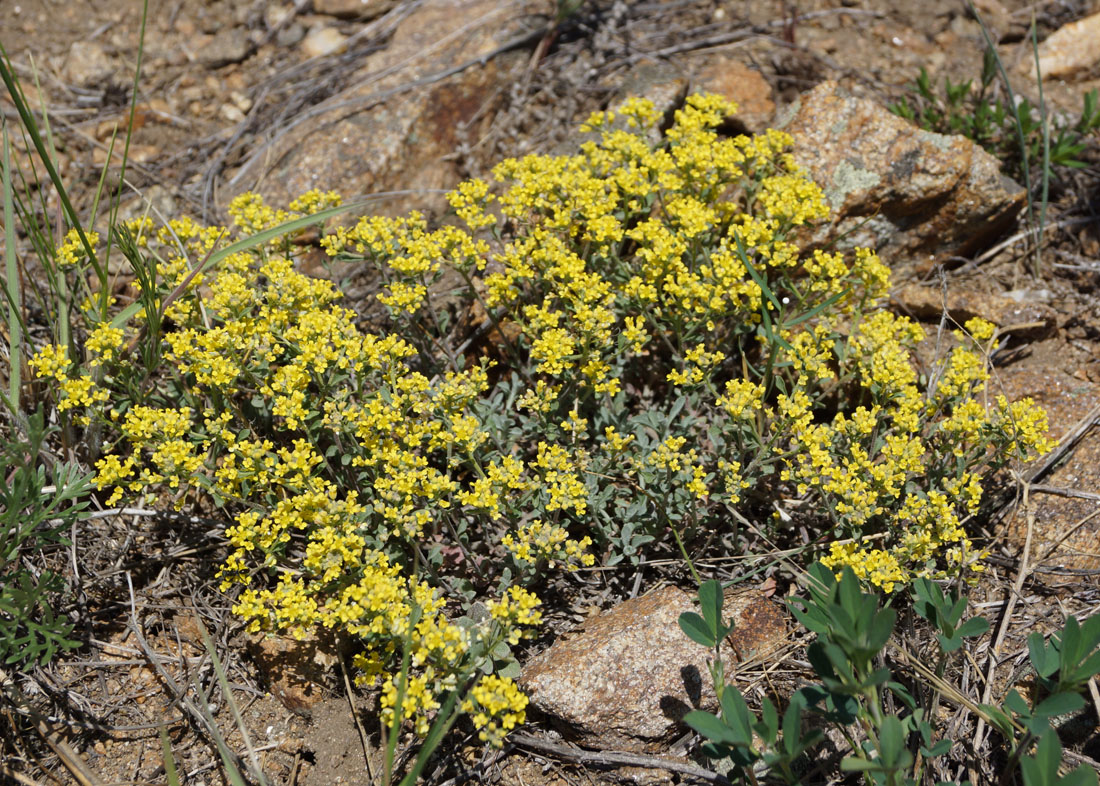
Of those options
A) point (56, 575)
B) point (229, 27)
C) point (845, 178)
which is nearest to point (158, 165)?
point (229, 27)

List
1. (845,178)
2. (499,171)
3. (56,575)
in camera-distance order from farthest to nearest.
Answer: (845,178) → (499,171) → (56,575)

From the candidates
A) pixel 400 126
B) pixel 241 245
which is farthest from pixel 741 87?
pixel 241 245

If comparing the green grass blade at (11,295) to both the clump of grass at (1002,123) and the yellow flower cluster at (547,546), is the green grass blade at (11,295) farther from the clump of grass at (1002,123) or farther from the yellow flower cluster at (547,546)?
the clump of grass at (1002,123)

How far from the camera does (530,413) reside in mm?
3877

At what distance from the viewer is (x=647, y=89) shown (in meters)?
5.54

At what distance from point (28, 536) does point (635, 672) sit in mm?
2366

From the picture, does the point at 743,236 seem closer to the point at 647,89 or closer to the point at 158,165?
the point at 647,89

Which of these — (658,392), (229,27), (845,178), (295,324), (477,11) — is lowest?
(658,392)

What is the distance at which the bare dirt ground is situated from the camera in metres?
3.40

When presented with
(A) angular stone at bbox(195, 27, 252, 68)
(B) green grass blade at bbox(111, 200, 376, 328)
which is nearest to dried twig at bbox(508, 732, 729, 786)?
(B) green grass blade at bbox(111, 200, 376, 328)

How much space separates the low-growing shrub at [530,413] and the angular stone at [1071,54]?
270 cm

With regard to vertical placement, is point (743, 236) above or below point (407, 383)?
below

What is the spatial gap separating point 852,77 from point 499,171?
2.90 meters

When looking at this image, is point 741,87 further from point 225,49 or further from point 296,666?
point 296,666
